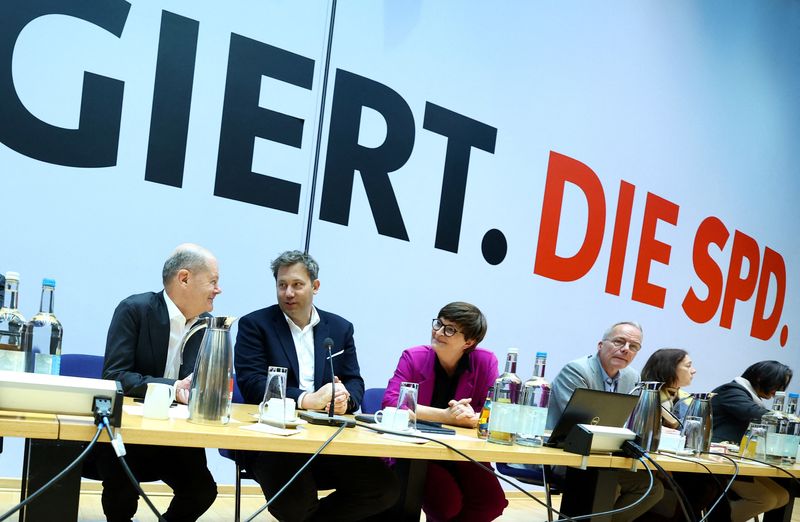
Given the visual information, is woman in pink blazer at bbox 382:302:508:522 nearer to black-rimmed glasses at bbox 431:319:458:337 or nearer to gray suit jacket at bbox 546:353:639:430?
black-rimmed glasses at bbox 431:319:458:337

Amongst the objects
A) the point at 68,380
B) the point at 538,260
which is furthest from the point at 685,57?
the point at 68,380

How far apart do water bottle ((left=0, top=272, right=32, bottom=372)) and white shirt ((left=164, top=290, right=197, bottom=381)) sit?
2.21 feet

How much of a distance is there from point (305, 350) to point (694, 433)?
148 cm

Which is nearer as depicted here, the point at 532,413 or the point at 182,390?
the point at 182,390

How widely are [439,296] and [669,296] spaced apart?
2.27 m

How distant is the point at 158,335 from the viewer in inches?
95.6

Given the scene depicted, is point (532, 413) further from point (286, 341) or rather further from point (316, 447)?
point (286, 341)

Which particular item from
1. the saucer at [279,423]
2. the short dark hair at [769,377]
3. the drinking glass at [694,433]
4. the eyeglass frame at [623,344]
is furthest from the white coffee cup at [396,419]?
the short dark hair at [769,377]

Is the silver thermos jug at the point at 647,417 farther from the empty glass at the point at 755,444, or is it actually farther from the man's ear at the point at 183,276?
the man's ear at the point at 183,276

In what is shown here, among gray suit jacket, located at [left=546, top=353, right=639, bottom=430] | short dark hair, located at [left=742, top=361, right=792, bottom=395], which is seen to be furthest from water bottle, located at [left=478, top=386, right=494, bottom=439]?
short dark hair, located at [left=742, top=361, right=792, bottom=395]

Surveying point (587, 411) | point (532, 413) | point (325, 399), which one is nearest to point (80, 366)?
point (325, 399)

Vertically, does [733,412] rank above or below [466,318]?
below

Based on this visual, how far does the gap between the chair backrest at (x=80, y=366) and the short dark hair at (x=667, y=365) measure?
2.65m

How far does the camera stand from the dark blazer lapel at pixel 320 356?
284cm
